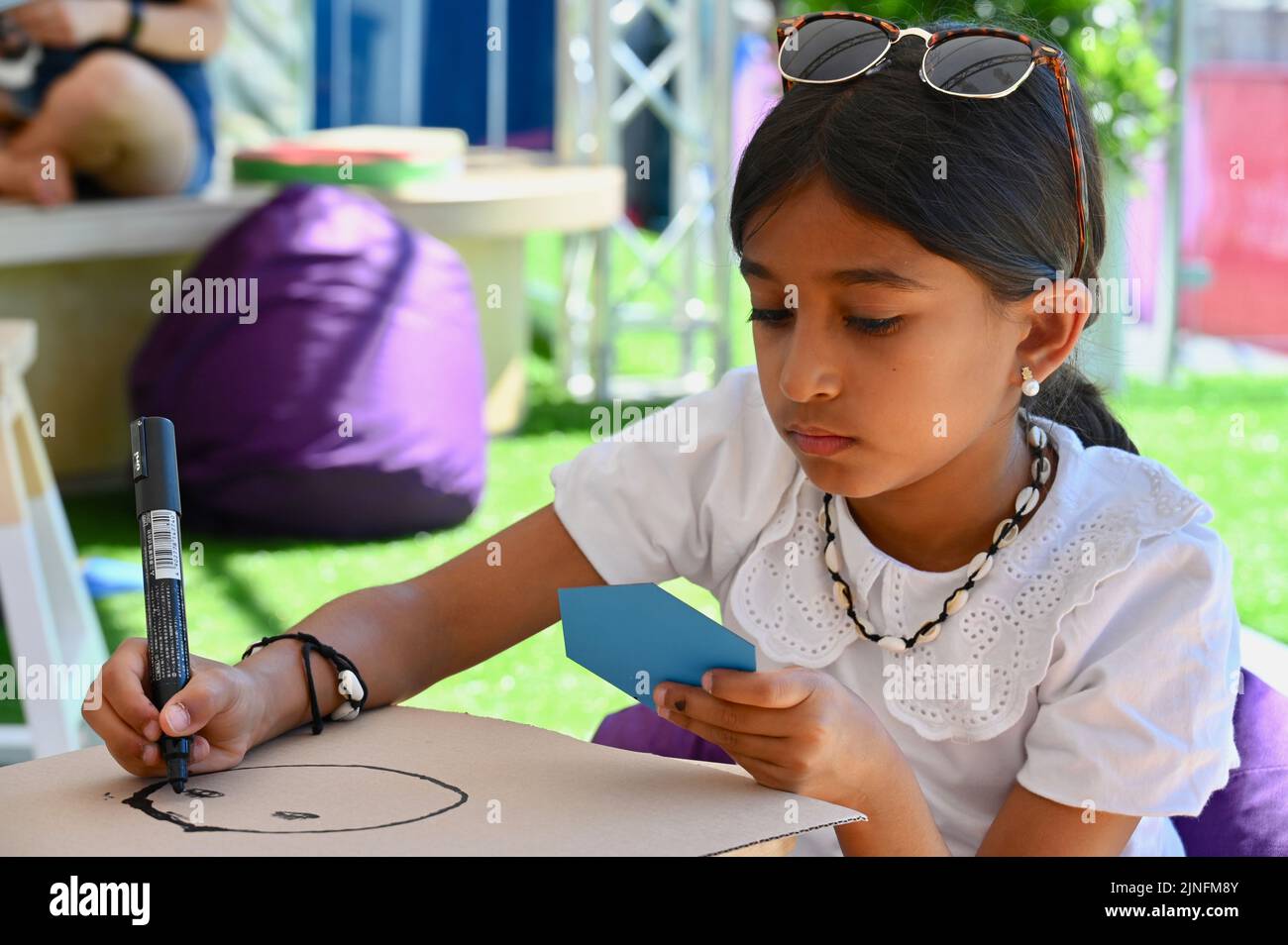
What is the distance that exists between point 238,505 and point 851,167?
109 inches

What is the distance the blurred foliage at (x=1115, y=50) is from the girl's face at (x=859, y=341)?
3.44 metres

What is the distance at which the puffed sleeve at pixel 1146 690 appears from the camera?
1.10 meters

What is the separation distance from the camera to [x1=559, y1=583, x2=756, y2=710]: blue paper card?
870 mm

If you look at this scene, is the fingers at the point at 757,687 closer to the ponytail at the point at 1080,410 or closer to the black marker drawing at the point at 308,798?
the black marker drawing at the point at 308,798

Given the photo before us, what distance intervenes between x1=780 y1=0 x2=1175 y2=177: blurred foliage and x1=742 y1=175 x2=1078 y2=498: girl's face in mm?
3438

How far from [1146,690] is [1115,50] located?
13.5ft

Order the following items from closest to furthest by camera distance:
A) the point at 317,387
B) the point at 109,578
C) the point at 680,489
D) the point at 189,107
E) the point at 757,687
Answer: the point at 757,687 → the point at 680,489 → the point at 109,578 → the point at 317,387 → the point at 189,107

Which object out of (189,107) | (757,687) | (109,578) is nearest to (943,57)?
(757,687)

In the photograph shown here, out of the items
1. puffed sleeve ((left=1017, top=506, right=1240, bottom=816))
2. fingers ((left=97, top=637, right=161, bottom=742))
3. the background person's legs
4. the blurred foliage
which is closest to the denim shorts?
the background person's legs

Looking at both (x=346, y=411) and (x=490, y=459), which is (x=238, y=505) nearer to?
(x=346, y=411)

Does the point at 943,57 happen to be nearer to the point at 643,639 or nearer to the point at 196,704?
the point at 643,639

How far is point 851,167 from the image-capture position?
1.16m

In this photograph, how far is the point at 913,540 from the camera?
1305 mm
